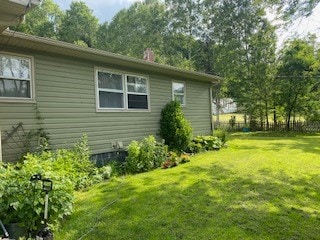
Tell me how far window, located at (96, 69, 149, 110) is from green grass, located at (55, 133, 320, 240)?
8.41 feet

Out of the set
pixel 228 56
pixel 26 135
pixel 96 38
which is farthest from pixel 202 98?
pixel 96 38

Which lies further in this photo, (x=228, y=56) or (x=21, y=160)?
(x=228, y=56)

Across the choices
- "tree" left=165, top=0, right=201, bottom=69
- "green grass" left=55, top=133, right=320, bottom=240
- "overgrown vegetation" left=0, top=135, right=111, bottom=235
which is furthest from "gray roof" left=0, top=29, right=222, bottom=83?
"tree" left=165, top=0, right=201, bottom=69

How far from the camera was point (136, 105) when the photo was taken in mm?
9289

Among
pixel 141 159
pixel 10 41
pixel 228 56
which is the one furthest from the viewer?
pixel 228 56

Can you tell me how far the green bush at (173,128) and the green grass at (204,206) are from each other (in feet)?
8.49

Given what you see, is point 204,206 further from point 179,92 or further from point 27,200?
point 179,92

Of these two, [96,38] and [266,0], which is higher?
[96,38]

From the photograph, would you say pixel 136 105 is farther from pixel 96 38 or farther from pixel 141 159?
pixel 96 38

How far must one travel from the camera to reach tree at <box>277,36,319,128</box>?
63.0 ft

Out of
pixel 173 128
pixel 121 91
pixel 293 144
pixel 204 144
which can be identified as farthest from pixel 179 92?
pixel 293 144

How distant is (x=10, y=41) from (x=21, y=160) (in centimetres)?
262

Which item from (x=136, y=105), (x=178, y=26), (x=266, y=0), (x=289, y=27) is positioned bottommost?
(x=136, y=105)

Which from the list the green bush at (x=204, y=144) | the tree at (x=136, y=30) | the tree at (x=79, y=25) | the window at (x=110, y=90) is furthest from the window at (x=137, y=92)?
the tree at (x=79, y=25)
